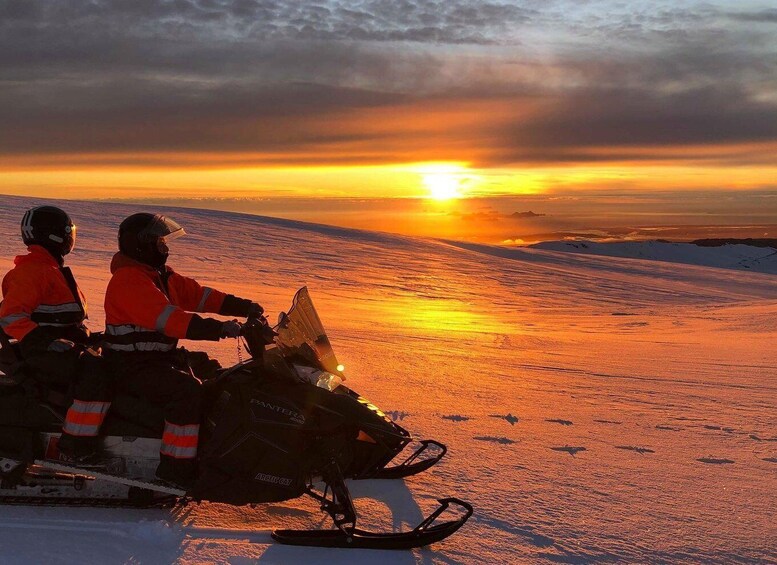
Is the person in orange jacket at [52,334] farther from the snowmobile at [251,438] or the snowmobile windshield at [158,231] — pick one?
the snowmobile windshield at [158,231]

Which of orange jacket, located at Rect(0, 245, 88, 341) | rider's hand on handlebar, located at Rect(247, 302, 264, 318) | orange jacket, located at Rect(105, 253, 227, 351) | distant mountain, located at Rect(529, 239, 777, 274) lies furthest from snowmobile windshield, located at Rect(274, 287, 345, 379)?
distant mountain, located at Rect(529, 239, 777, 274)

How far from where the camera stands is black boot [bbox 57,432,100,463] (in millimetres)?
3463

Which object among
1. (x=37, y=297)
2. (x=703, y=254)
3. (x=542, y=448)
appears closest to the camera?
(x=37, y=297)

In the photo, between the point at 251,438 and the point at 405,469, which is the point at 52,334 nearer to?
the point at 251,438

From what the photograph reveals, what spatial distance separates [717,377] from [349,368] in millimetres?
4219

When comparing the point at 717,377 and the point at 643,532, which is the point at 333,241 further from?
the point at 643,532

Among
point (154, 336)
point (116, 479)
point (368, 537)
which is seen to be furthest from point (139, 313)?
point (368, 537)

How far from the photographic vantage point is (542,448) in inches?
192

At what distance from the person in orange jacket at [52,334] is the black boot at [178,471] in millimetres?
382

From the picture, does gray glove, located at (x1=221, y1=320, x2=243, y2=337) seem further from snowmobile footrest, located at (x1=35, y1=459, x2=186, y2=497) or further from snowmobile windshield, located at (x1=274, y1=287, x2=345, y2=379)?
snowmobile footrest, located at (x1=35, y1=459, x2=186, y2=497)

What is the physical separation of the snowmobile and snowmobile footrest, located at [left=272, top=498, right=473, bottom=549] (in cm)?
1

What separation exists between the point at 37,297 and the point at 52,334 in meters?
0.22

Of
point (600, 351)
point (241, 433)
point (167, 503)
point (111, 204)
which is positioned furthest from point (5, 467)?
point (111, 204)

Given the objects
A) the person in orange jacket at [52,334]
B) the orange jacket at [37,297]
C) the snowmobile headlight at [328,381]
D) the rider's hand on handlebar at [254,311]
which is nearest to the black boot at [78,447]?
the person in orange jacket at [52,334]
